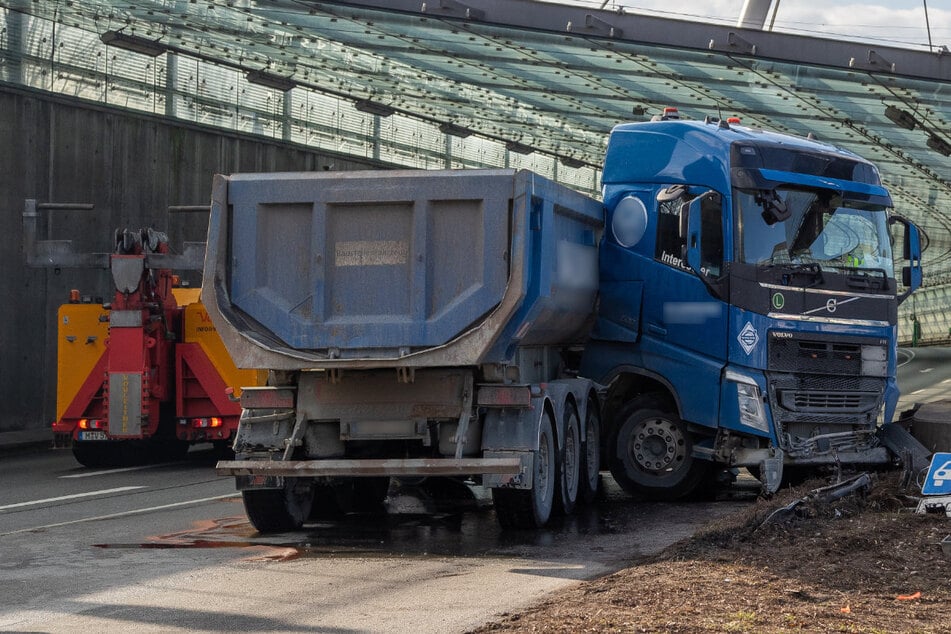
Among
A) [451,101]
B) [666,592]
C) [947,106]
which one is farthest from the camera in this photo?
[451,101]

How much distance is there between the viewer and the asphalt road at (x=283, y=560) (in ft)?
27.6

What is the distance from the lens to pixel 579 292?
13.9m

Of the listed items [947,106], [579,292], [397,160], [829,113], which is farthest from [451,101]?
[579,292]

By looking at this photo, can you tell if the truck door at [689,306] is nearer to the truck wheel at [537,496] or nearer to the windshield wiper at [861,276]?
the windshield wiper at [861,276]

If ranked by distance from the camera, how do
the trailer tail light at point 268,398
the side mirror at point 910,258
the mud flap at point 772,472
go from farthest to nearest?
1. the side mirror at point 910,258
2. the mud flap at point 772,472
3. the trailer tail light at point 268,398

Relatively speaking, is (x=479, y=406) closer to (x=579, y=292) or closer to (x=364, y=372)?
(x=364, y=372)

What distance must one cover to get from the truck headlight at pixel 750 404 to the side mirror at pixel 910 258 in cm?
246

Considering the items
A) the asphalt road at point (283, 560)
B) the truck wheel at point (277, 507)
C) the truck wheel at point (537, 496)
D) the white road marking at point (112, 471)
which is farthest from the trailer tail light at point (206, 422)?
the truck wheel at point (537, 496)

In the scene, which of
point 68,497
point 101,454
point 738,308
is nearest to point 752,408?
point 738,308

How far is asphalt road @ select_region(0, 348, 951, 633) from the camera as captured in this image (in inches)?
332

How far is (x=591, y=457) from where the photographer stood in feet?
48.7

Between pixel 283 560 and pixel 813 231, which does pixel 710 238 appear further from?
pixel 283 560

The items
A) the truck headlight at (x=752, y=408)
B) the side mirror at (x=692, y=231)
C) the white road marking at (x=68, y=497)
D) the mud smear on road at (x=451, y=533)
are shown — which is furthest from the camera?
the white road marking at (x=68, y=497)

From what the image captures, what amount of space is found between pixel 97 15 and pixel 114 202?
3.34 m
